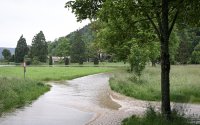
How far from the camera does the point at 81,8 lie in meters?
13.4

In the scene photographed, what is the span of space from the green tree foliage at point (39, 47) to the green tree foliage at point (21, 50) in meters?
2.14

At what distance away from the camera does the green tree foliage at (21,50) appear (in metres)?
112

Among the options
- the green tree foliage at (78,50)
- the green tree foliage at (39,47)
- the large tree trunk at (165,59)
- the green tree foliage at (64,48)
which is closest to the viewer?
the large tree trunk at (165,59)

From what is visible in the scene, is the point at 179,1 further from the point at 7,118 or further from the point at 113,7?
the point at 7,118

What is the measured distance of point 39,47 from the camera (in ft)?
376

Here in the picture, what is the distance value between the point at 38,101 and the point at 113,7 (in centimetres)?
1164

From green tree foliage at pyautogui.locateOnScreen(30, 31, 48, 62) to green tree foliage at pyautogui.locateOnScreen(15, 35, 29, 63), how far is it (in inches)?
84.2

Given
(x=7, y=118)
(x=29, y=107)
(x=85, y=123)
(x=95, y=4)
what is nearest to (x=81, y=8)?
(x=95, y=4)

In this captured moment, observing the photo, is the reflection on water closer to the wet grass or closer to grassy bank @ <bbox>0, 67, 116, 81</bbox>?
the wet grass

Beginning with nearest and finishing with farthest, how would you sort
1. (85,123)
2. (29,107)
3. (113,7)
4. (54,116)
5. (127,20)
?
1. (113,7)
2. (127,20)
3. (85,123)
4. (54,116)
5. (29,107)

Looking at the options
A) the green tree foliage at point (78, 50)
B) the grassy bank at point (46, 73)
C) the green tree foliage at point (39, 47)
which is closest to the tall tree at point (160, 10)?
the grassy bank at point (46, 73)

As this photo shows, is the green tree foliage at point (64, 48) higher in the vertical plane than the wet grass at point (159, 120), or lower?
A: higher

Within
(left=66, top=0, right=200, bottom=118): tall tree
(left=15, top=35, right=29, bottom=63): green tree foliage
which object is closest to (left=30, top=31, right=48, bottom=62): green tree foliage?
(left=15, top=35, right=29, bottom=63): green tree foliage

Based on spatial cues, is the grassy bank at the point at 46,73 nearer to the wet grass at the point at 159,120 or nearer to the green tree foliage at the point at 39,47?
the wet grass at the point at 159,120
